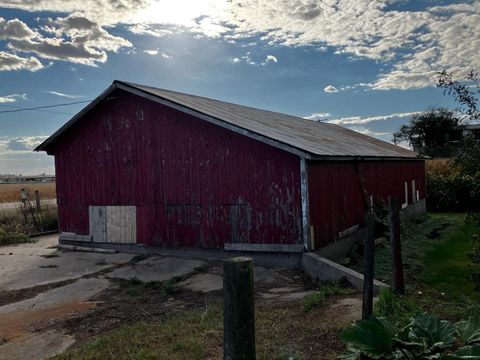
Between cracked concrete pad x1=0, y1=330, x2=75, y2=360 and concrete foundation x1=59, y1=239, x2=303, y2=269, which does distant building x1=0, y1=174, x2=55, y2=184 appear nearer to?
concrete foundation x1=59, y1=239, x2=303, y2=269

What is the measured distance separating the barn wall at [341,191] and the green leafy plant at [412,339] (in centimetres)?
641

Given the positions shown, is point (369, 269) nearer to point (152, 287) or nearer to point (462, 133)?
point (462, 133)

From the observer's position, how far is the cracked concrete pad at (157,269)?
10422mm

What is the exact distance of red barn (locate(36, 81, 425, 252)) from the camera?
1081cm

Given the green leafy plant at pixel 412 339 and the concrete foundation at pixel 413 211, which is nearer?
the green leafy plant at pixel 412 339

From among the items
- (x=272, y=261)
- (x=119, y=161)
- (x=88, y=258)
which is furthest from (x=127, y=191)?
(x=272, y=261)

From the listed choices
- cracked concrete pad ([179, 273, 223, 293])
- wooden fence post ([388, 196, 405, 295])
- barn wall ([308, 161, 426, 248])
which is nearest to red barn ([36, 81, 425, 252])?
barn wall ([308, 161, 426, 248])

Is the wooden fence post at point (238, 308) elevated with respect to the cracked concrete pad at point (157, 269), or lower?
elevated

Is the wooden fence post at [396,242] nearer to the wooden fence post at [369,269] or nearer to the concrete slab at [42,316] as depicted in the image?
→ the wooden fence post at [369,269]

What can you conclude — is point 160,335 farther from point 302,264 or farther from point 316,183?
point 316,183

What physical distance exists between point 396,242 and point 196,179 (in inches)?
266

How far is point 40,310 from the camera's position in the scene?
809 cm

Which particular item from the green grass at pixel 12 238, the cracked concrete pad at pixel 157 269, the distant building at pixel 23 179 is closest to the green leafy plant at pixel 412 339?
the cracked concrete pad at pixel 157 269

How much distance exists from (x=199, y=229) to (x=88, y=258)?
3.59 metres
